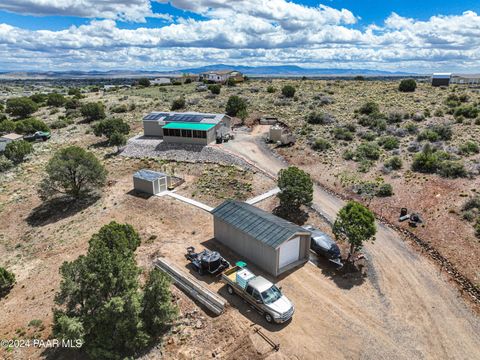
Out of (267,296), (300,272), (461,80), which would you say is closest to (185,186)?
(300,272)

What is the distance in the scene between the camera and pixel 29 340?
702 inches

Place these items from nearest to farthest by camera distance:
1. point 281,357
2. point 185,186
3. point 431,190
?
point 281,357, point 431,190, point 185,186

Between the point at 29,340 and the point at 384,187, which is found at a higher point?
the point at 384,187

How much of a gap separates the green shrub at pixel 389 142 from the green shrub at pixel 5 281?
42045mm

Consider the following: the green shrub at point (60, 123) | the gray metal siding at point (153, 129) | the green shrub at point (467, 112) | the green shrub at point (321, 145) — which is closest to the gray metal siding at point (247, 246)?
the green shrub at point (321, 145)

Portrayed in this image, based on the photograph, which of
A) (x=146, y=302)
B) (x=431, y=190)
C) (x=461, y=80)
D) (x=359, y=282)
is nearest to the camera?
(x=146, y=302)

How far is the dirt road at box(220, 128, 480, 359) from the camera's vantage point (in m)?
16.3

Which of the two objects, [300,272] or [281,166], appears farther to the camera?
[281,166]

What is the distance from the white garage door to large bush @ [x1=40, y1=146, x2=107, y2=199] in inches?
936

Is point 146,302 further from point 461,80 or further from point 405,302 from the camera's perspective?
point 461,80

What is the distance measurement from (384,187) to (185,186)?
2157cm

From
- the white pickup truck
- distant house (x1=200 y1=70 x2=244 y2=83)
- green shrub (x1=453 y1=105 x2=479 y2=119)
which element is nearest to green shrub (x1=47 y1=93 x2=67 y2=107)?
distant house (x1=200 y1=70 x2=244 y2=83)

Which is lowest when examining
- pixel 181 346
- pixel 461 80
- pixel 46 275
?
pixel 46 275

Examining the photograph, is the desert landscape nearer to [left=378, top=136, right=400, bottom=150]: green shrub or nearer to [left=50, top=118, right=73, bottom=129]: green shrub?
[left=378, top=136, right=400, bottom=150]: green shrub
